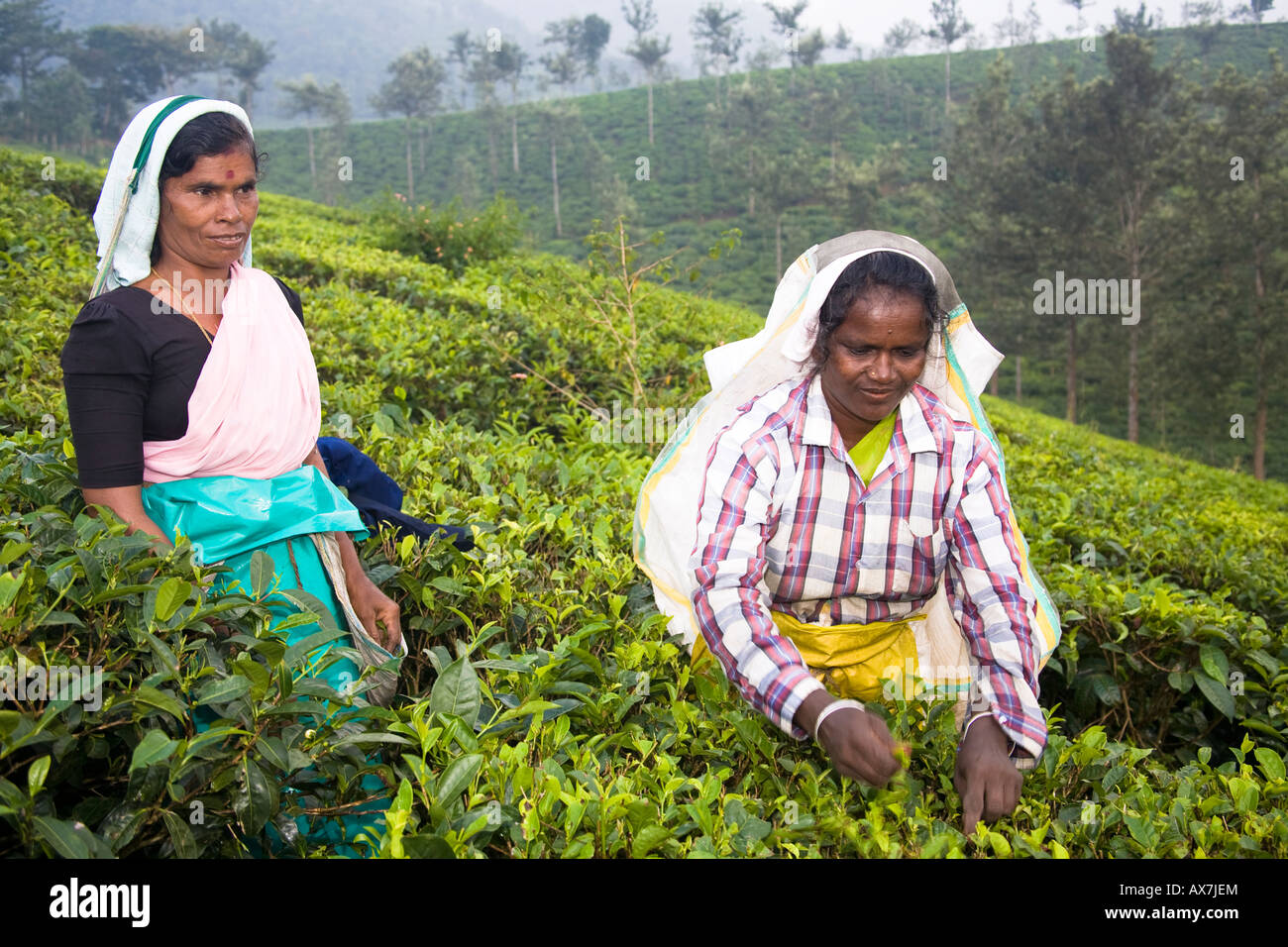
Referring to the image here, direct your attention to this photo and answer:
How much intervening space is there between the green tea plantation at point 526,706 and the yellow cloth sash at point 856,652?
144 millimetres

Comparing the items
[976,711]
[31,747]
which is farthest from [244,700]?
[976,711]

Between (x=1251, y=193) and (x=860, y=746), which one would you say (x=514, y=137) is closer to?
(x=1251, y=193)

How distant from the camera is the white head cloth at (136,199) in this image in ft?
6.32

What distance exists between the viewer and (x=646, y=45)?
5400cm

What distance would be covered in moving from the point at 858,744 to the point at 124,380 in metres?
1.58

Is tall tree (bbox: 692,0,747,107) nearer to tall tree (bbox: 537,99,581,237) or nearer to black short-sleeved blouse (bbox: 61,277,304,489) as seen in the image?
tall tree (bbox: 537,99,581,237)

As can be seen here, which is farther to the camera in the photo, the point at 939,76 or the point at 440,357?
the point at 939,76

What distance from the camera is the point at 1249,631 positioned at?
2520 millimetres

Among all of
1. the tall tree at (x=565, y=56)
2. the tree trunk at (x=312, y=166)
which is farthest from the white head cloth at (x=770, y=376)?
the tall tree at (x=565, y=56)

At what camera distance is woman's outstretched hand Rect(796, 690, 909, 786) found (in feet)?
5.00

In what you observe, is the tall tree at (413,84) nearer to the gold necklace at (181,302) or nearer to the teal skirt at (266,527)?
the gold necklace at (181,302)

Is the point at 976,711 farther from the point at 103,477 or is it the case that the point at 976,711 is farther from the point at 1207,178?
Answer: the point at 1207,178

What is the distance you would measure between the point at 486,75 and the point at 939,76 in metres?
26.9

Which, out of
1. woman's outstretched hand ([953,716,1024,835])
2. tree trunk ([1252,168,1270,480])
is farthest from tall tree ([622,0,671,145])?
woman's outstretched hand ([953,716,1024,835])
